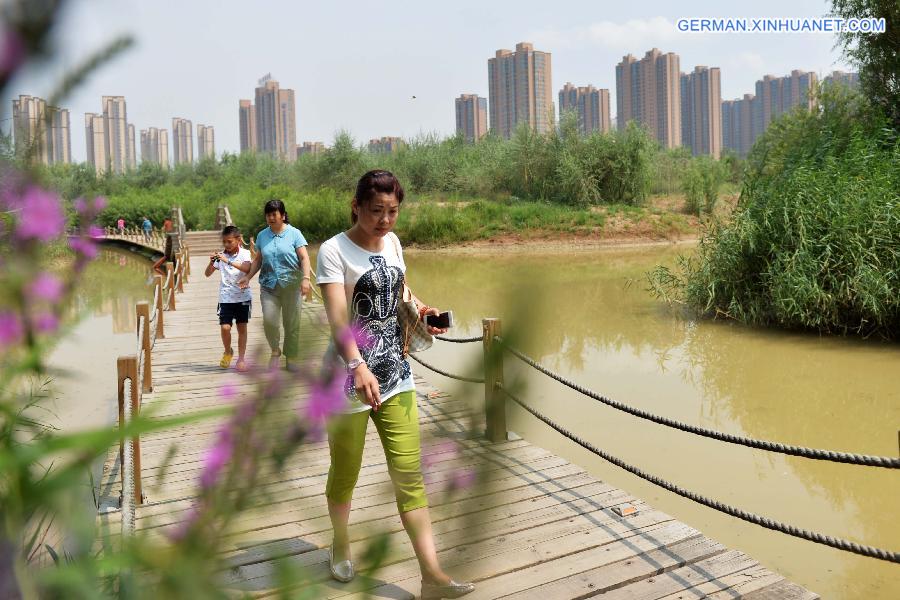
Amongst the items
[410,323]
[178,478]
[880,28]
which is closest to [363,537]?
[410,323]

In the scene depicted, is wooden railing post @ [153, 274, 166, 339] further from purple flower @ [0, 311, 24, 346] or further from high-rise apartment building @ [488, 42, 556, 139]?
high-rise apartment building @ [488, 42, 556, 139]

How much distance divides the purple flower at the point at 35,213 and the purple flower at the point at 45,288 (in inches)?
0.8

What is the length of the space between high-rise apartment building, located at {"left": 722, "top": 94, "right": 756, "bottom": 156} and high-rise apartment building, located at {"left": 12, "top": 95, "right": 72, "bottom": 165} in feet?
326

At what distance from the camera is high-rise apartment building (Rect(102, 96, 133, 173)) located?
0.51 m

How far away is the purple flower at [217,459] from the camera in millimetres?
451

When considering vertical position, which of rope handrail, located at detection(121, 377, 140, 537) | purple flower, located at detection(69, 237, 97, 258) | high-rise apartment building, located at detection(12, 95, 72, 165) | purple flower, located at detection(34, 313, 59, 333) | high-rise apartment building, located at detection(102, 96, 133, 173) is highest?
high-rise apartment building, located at detection(102, 96, 133, 173)

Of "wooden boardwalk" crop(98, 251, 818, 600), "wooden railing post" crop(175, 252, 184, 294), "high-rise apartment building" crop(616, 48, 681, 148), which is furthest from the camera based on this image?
"high-rise apartment building" crop(616, 48, 681, 148)

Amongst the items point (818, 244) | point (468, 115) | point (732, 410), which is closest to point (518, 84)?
point (468, 115)

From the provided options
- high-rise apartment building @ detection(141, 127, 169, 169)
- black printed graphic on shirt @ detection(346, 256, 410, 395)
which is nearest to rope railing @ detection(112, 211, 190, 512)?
high-rise apartment building @ detection(141, 127, 169, 169)

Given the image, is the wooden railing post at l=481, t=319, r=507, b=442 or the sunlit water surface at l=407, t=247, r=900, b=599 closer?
the wooden railing post at l=481, t=319, r=507, b=442

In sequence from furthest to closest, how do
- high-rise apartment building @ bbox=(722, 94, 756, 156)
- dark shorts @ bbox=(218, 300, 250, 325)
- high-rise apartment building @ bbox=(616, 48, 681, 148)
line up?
1. high-rise apartment building @ bbox=(722, 94, 756, 156)
2. high-rise apartment building @ bbox=(616, 48, 681, 148)
3. dark shorts @ bbox=(218, 300, 250, 325)

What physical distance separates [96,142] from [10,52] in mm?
303

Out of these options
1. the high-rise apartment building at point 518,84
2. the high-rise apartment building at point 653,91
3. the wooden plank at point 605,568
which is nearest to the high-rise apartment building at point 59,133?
the wooden plank at point 605,568

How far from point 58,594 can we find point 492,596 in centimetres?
288
